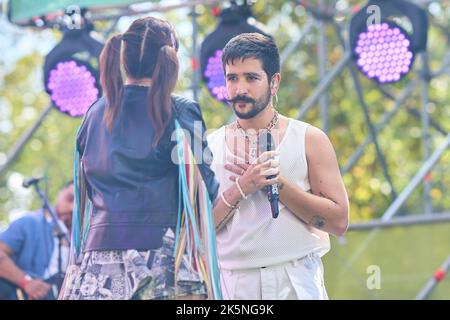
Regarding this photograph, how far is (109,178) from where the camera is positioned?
3043mm

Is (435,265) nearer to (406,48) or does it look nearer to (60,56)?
(406,48)

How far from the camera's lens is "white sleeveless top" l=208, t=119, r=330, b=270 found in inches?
124

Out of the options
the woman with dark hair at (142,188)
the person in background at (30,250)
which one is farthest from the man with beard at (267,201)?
the person in background at (30,250)

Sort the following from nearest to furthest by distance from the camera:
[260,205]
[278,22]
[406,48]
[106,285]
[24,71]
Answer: [106,285], [260,205], [406,48], [278,22], [24,71]

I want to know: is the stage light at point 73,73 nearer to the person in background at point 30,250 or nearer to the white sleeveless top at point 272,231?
the person in background at point 30,250

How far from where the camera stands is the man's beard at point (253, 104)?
3174 mm

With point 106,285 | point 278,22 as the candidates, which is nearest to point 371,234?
point 106,285

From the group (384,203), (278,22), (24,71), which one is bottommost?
(384,203)

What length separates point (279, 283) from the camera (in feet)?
10.4

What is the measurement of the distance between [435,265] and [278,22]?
3702 millimetres

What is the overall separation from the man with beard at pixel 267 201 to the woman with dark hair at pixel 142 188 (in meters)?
0.11

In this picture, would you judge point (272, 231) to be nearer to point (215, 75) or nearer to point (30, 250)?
point (215, 75)

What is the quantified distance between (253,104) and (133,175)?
16.2 inches

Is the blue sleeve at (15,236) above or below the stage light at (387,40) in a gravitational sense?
below
